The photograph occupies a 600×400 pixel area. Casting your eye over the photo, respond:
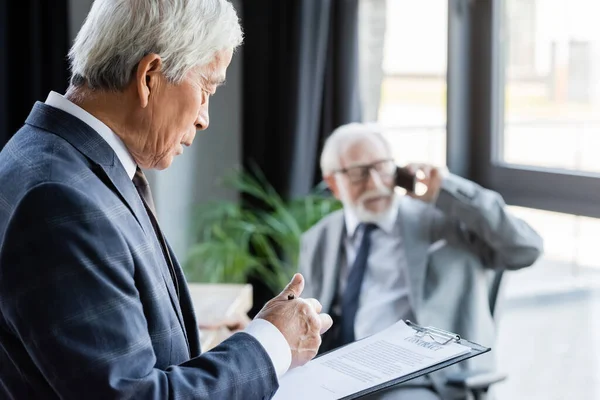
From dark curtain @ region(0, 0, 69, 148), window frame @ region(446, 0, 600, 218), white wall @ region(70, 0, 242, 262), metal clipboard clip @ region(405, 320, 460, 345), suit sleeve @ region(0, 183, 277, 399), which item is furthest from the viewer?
white wall @ region(70, 0, 242, 262)

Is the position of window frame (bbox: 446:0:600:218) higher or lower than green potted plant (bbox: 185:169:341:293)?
higher

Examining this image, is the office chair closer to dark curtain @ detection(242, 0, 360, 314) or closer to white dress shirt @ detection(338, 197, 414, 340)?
white dress shirt @ detection(338, 197, 414, 340)

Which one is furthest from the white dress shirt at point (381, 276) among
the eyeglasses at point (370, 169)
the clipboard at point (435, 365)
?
the clipboard at point (435, 365)

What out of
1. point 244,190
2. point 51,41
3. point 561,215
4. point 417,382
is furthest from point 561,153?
point 51,41

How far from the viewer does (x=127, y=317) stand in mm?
1041

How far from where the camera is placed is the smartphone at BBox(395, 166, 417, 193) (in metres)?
2.49

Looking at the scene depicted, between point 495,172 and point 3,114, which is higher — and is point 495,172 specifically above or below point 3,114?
below

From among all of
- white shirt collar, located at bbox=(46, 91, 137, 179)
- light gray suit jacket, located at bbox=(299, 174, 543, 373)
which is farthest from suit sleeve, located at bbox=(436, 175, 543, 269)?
white shirt collar, located at bbox=(46, 91, 137, 179)

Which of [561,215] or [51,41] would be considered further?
[51,41]

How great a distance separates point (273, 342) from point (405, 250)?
52.3 inches

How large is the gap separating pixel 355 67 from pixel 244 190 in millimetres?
740

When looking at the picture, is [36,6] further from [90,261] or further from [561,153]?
[90,261]

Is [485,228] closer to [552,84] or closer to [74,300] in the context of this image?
[552,84]

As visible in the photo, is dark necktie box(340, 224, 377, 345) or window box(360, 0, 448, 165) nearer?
dark necktie box(340, 224, 377, 345)
